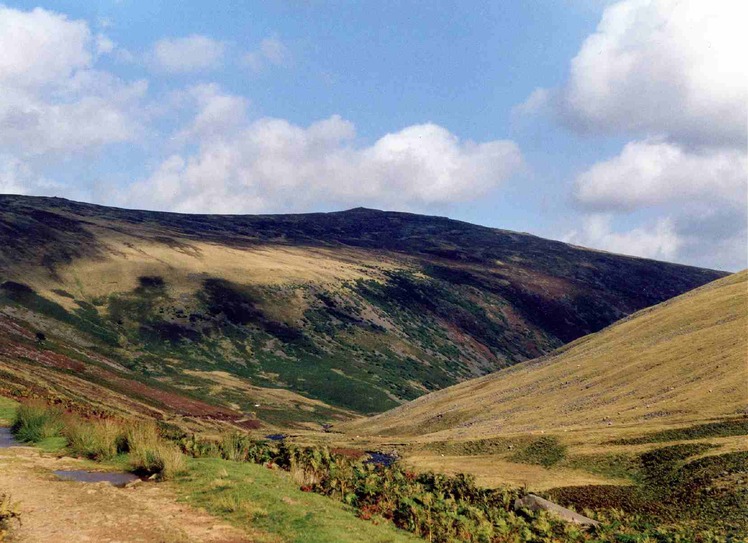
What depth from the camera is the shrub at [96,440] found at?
2330cm

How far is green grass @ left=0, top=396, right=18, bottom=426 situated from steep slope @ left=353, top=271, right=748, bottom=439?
3289cm

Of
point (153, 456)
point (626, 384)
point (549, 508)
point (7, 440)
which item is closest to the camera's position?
point (153, 456)

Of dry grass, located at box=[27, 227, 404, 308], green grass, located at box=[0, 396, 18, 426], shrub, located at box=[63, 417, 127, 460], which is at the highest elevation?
dry grass, located at box=[27, 227, 404, 308]

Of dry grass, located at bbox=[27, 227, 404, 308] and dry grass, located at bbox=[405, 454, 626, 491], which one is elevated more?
dry grass, located at bbox=[27, 227, 404, 308]

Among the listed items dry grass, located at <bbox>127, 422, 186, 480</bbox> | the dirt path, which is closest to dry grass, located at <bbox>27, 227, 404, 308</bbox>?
dry grass, located at <bbox>127, 422, 186, 480</bbox>

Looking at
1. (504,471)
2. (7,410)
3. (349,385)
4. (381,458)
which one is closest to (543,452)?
(504,471)

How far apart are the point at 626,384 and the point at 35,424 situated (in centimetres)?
4598

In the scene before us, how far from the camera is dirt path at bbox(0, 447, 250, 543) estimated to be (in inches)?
595

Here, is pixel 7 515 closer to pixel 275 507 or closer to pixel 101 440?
pixel 275 507

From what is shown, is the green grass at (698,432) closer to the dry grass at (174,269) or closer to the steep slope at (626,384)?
the steep slope at (626,384)

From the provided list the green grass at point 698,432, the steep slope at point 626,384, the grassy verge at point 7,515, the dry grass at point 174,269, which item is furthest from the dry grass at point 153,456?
the dry grass at point 174,269

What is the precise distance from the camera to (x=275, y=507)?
18047 millimetres

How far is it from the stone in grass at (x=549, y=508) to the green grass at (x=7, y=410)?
23.1m

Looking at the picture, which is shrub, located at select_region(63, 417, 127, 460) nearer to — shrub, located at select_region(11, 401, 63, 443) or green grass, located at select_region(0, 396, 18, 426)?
shrub, located at select_region(11, 401, 63, 443)
